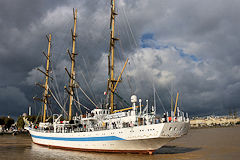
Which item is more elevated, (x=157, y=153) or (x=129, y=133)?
(x=129, y=133)

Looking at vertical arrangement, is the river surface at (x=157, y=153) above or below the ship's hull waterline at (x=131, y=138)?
below

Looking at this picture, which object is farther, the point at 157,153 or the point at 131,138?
the point at 157,153

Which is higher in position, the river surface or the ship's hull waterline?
the ship's hull waterline

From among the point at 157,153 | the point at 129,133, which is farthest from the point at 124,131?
the point at 157,153

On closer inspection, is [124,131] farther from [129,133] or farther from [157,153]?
[157,153]

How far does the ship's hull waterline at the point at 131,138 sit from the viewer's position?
3003 cm

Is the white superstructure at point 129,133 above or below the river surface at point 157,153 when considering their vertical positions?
above

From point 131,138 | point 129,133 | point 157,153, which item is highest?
point 129,133

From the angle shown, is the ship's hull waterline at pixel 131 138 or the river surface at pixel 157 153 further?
the river surface at pixel 157 153

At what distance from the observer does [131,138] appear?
31.5 meters

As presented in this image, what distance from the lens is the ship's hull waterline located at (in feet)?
98.5

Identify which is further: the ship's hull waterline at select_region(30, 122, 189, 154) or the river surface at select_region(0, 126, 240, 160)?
the river surface at select_region(0, 126, 240, 160)

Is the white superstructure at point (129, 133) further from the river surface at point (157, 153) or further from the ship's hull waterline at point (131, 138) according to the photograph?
the river surface at point (157, 153)

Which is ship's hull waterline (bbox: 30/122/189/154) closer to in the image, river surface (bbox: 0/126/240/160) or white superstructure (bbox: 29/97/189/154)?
white superstructure (bbox: 29/97/189/154)
